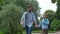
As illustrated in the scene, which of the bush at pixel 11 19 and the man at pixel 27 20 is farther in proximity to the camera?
the bush at pixel 11 19

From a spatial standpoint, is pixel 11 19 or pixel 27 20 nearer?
pixel 27 20

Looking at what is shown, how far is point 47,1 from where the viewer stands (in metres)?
41.3

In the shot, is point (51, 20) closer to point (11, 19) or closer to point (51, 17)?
point (51, 17)

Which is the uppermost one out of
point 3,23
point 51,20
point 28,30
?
point 28,30

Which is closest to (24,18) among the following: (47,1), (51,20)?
(51,20)

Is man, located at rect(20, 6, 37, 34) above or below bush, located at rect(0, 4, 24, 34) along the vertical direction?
above

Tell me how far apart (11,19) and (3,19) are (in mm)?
906

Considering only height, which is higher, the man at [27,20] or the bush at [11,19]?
the man at [27,20]

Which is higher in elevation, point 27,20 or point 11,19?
point 27,20

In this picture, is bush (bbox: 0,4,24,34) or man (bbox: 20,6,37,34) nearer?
man (bbox: 20,6,37,34)

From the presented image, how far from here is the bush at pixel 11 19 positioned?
71.0ft

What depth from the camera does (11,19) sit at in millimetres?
21797

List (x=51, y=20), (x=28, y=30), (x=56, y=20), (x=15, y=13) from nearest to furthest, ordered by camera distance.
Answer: (x=28, y=30) < (x=15, y=13) < (x=56, y=20) < (x=51, y=20)

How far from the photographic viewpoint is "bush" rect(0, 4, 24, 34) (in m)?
21.6
